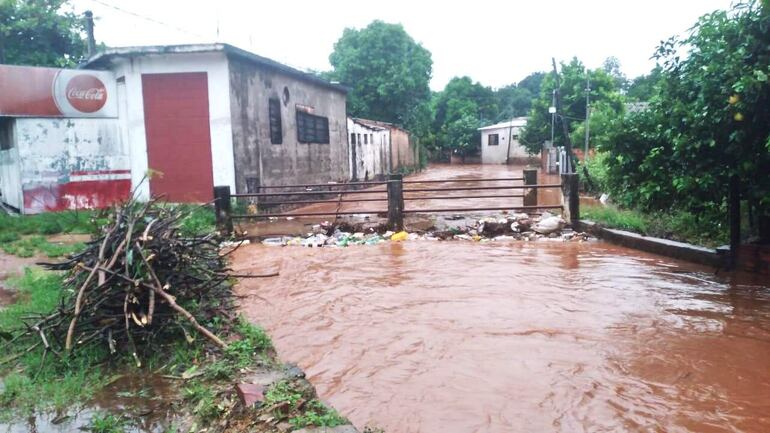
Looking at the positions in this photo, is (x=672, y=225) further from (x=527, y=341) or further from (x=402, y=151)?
(x=402, y=151)

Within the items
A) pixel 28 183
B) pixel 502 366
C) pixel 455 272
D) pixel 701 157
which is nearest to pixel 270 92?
pixel 28 183

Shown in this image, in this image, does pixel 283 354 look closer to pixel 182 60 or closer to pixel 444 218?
pixel 444 218

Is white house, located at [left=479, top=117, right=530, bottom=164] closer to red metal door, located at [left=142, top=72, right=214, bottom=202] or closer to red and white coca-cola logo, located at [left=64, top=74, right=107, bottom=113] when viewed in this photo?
red metal door, located at [left=142, top=72, right=214, bottom=202]

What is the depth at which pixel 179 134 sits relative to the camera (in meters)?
13.9

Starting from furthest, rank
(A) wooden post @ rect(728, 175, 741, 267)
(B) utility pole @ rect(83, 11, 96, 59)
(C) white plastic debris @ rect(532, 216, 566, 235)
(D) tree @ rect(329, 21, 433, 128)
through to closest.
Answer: (D) tree @ rect(329, 21, 433, 128)
(B) utility pole @ rect(83, 11, 96, 59)
(C) white plastic debris @ rect(532, 216, 566, 235)
(A) wooden post @ rect(728, 175, 741, 267)

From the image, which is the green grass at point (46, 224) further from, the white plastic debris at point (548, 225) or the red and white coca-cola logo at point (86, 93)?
the white plastic debris at point (548, 225)

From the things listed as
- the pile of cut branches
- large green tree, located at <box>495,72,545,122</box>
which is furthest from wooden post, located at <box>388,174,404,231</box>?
large green tree, located at <box>495,72,545,122</box>

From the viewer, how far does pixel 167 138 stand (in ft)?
45.7

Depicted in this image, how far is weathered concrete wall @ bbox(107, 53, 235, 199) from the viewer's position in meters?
13.5

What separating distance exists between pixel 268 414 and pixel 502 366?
7.14ft

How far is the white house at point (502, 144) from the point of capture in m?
46.5

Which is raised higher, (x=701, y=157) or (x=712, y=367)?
(x=701, y=157)

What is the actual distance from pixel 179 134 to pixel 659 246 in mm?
10909

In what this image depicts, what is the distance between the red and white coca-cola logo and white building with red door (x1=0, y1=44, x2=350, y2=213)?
0.12 ft
